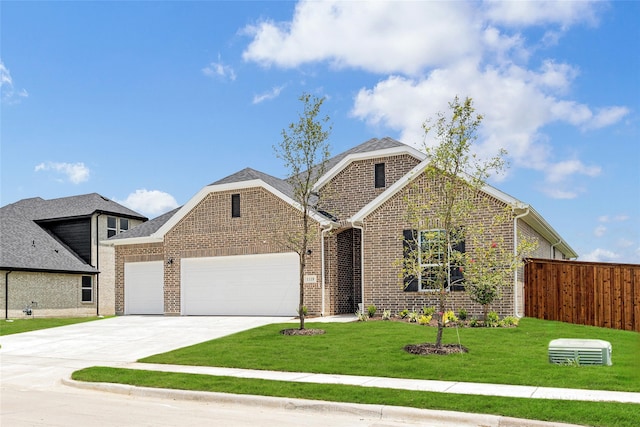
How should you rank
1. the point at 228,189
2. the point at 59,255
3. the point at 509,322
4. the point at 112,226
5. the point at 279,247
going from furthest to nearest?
1. the point at 112,226
2. the point at 59,255
3. the point at 228,189
4. the point at 279,247
5. the point at 509,322

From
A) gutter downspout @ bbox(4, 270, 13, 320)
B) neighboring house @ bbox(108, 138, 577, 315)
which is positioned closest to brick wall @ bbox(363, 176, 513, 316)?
neighboring house @ bbox(108, 138, 577, 315)

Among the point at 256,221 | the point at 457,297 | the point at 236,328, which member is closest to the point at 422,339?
the point at 457,297

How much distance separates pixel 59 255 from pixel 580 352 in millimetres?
27791

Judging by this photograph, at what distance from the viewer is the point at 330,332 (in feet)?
55.6

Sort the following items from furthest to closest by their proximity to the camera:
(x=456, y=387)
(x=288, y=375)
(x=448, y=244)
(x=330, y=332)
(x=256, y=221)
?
(x=256, y=221), (x=330, y=332), (x=448, y=244), (x=288, y=375), (x=456, y=387)

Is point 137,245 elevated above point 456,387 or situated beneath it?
elevated above

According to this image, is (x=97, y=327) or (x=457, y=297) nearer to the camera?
(x=457, y=297)

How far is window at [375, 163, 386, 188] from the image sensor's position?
24.9 m

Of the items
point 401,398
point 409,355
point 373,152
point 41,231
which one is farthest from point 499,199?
point 41,231

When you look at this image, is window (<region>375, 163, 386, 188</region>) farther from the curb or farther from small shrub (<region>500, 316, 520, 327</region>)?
the curb

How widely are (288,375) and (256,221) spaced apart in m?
12.4

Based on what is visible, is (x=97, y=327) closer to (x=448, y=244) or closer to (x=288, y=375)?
(x=288, y=375)

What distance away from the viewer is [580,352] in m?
12.0

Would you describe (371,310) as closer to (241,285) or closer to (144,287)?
(241,285)
